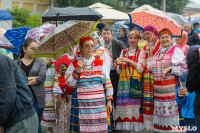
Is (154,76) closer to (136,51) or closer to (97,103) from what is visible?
(136,51)

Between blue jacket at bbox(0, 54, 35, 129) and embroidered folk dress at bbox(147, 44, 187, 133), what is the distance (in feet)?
11.5

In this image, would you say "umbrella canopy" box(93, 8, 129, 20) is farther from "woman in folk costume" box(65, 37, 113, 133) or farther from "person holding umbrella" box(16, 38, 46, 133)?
"woman in folk costume" box(65, 37, 113, 133)

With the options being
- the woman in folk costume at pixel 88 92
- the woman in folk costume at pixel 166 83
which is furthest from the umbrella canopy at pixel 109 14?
the woman in folk costume at pixel 88 92

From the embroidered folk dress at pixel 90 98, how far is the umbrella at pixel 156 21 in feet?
6.14

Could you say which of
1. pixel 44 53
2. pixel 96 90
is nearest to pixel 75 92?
pixel 96 90

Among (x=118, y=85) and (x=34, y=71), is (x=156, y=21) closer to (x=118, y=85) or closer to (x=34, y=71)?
(x=118, y=85)

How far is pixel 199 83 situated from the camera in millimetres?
A: 4117

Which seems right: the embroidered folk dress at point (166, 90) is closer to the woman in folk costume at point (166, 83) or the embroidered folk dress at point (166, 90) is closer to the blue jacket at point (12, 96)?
the woman in folk costume at point (166, 83)

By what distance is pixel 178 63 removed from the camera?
622cm

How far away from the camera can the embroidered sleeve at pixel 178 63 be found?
6215 mm

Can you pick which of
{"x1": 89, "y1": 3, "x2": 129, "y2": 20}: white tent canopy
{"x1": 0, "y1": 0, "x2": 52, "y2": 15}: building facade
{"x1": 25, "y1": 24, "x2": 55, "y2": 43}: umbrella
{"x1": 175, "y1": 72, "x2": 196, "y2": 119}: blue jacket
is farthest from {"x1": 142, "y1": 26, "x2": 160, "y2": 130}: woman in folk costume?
{"x1": 0, "y1": 0, "x2": 52, "y2": 15}: building facade

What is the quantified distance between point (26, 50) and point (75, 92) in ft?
4.48

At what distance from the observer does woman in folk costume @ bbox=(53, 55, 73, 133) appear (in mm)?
5609

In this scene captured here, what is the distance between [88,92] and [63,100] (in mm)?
880
